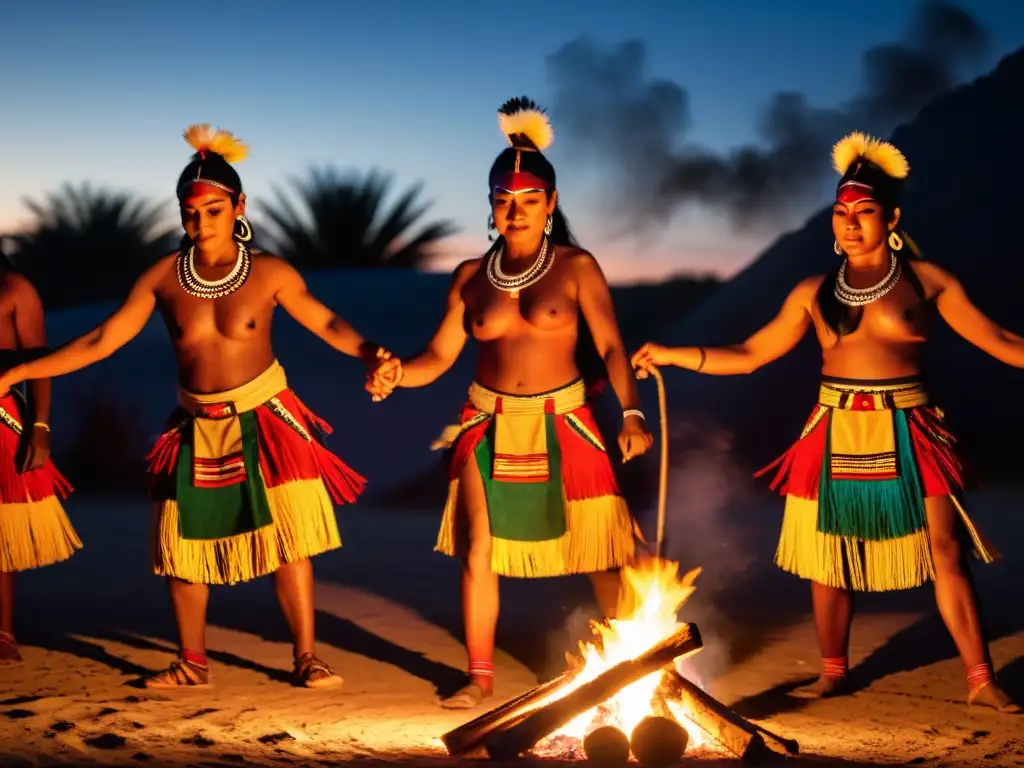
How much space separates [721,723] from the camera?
4820mm

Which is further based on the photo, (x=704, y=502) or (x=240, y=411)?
(x=704, y=502)

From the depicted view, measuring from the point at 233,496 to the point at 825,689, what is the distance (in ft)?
7.75

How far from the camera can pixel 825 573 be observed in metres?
5.70

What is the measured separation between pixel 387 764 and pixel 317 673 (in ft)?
4.11

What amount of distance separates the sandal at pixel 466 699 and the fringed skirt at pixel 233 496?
720 mm

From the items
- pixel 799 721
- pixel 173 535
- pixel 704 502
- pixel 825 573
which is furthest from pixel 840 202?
pixel 704 502

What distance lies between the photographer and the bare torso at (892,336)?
5523 millimetres

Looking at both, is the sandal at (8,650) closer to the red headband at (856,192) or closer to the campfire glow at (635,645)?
the campfire glow at (635,645)

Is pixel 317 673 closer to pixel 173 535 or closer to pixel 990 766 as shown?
pixel 173 535

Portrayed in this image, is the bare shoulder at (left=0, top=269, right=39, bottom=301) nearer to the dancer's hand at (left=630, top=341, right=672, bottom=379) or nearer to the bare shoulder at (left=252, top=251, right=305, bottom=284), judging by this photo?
the bare shoulder at (left=252, top=251, right=305, bottom=284)

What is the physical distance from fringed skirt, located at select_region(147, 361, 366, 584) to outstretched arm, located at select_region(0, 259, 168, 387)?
379mm

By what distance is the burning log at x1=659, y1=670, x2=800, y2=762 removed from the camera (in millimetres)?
4680

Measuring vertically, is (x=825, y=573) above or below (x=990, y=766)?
above

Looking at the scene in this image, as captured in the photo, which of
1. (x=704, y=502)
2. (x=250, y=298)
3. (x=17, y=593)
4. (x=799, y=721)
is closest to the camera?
(x=799, y=721)
